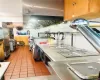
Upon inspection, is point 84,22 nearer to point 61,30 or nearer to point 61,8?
point 61,8

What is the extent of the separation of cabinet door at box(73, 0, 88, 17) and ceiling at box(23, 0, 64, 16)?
3.79 ft

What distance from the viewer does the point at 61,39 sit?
4320 millimetres

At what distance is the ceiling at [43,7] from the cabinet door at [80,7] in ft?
3.79

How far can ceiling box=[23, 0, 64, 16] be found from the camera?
3.15m

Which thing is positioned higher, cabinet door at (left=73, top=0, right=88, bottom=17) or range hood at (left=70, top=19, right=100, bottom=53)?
cabinet door at (left=73, top=0, right=88, bottom=17)

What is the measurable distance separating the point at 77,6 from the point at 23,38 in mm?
11175

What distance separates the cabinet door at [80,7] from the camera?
5.13 feet

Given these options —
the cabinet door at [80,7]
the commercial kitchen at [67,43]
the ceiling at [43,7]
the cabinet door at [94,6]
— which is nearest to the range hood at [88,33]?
the commercial kitchen at [67,43]

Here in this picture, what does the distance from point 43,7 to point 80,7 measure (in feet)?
5.73

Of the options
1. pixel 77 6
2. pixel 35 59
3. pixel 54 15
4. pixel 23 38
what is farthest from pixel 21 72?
pixel 23 38

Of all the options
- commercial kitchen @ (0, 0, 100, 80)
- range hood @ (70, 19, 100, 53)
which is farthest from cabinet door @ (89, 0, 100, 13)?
range hood @ (70, 19, 100, 53)

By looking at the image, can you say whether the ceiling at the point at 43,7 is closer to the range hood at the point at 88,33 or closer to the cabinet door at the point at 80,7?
the cabinet door at the point at 80,7

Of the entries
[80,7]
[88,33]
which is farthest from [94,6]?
[88,33]

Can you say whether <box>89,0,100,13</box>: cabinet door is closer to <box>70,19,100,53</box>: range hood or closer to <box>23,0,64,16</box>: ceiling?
<box>70,19,100,53</box>: range hood
